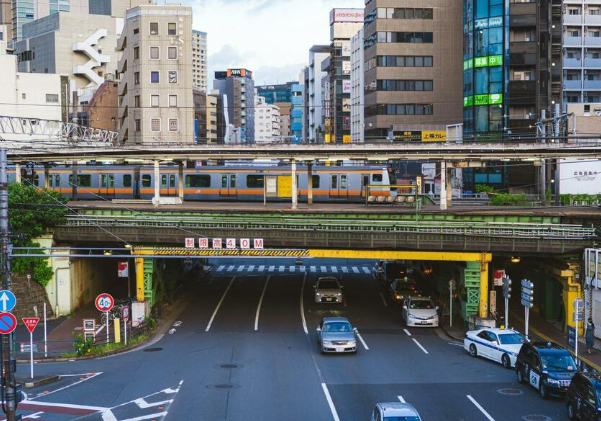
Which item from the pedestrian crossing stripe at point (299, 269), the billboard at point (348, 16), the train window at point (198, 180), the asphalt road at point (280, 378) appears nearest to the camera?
the asphalt road at point (280, 378)

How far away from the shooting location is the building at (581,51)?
104m

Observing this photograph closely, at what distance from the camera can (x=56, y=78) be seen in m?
102

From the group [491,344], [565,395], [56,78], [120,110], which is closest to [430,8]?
[120,110]

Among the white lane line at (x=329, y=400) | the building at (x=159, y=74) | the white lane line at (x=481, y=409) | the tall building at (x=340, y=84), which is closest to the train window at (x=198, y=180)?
the building at (x=159, y=74)

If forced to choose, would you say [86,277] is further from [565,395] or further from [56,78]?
[56,78]

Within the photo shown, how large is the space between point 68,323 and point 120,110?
49.1 meters

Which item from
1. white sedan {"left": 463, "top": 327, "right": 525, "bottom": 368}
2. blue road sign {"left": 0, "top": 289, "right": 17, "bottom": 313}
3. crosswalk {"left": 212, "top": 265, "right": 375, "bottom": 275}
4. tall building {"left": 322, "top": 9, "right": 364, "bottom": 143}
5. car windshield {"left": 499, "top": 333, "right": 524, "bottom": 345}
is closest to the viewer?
blue road sign {"left": 0, "top": 289, "right": 17, "bottom": 313}

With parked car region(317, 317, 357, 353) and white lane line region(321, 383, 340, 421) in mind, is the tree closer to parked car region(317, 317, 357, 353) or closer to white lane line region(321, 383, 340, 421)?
parked car region(317, 317, 357, 353)

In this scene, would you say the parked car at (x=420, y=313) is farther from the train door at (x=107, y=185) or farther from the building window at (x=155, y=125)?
the building window at (x=155, y=125)

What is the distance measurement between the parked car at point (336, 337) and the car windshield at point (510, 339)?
6.61 meters

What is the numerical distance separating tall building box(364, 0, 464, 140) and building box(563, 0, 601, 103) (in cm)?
1696

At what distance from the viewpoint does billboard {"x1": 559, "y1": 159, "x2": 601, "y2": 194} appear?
5578cm

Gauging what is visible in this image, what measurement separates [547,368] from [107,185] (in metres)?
44.6

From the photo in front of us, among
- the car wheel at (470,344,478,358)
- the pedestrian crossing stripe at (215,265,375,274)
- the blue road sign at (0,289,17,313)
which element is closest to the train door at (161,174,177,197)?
the pedestrian crossing stripe at (215,265,375,274)
